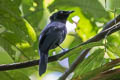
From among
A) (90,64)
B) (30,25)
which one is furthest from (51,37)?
(90,64)

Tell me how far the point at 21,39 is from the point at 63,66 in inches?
40.2

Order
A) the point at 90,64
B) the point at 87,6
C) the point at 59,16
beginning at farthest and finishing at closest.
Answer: the point at 59,16
the point at 87,6
the point at 90,64

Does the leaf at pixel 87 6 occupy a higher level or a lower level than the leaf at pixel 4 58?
higher

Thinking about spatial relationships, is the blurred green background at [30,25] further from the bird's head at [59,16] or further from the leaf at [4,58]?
the bird's head at [59,16]

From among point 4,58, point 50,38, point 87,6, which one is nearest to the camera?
point 4,58

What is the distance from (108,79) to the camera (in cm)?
117

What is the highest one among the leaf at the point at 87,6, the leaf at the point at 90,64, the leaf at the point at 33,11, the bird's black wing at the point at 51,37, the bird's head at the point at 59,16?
the leaf at the point at 90,64

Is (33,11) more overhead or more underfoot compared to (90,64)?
more underfoot

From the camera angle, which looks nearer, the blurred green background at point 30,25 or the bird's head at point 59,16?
the blurred green background at point 30,25

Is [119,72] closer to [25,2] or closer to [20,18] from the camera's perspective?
[20,18]

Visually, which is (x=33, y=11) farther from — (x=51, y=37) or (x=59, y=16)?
(x=59, y=16)

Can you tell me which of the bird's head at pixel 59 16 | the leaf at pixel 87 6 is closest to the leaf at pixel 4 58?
the leaf at pixel 87 6

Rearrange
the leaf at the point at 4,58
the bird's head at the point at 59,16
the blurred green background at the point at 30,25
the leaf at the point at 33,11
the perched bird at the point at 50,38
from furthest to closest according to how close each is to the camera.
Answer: the bird's head at the point at 59,16
the leaf at the point at 33,11
the perched bird at the point at 50,38
the leaf at the point at 4,58
the blurred green background at the point at 30,25

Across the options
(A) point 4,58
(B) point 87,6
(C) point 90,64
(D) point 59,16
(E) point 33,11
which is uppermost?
(C) point 90,64
